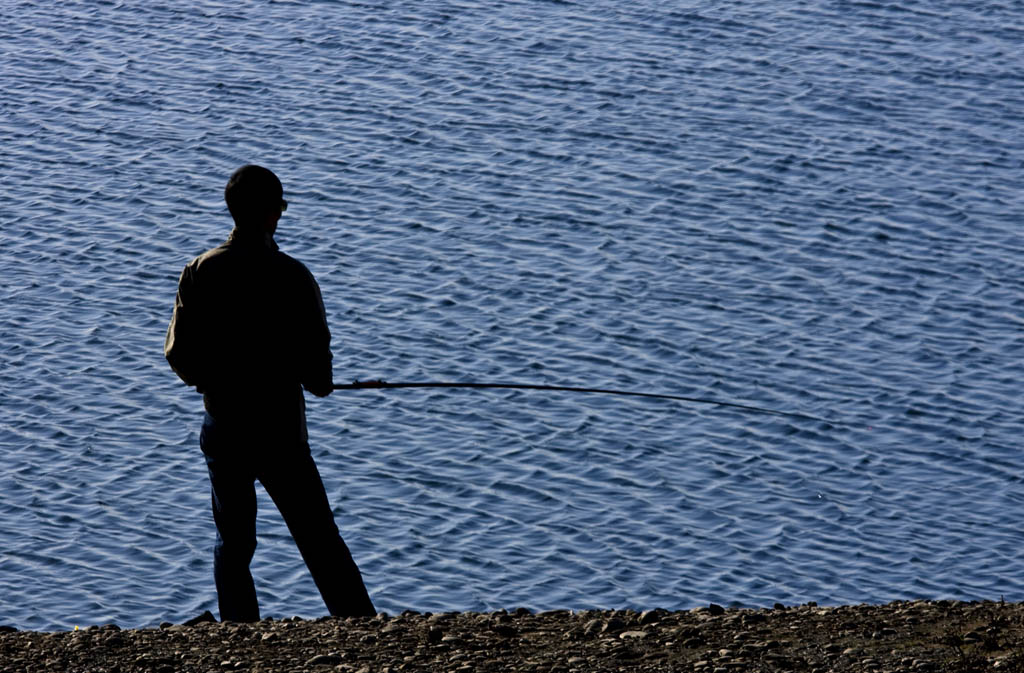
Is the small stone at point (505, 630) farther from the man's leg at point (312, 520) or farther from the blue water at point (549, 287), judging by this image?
the blue water at point (549, 287)

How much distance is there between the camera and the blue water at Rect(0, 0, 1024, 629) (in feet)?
44.7

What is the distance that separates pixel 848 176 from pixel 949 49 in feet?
18.9

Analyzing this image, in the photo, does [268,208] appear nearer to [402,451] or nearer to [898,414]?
[402,451]

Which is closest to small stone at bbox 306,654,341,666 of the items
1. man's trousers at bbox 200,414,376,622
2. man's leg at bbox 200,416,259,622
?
man's trousers at bbox 200,414,376,622

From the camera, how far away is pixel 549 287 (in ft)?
61.4

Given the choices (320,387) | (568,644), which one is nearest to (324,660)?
(568,644)

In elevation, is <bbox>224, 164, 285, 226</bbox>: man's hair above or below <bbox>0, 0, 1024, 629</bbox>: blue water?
above

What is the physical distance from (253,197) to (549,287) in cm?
1127

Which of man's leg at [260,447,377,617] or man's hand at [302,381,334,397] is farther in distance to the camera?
man's leg at [260,447,377,617]

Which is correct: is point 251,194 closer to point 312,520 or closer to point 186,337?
point 186,337

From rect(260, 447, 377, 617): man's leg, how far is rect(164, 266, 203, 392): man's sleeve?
1.81ft

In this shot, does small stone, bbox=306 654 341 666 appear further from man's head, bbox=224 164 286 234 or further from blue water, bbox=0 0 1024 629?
blue water, bbox=0 0 1024 629

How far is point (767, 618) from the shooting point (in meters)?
8.07

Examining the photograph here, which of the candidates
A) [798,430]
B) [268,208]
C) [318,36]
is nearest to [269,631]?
[268,208]
